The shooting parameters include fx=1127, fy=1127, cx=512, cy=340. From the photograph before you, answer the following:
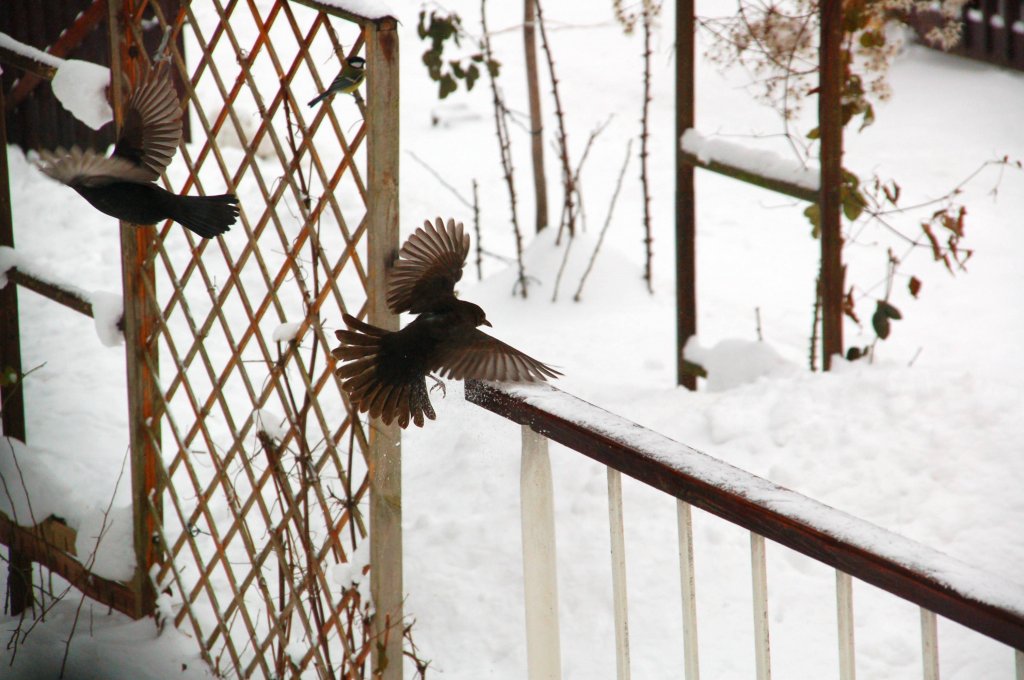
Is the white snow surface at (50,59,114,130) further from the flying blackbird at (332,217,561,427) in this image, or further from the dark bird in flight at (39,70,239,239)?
the flying blackbird at (332,217,561,427)

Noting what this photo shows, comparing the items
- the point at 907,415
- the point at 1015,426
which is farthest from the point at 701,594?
the point at 1015,426

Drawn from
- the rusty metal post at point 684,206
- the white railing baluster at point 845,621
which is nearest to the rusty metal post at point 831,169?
the rusty metal post at point 684,206

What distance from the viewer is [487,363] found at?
1830 millimetres

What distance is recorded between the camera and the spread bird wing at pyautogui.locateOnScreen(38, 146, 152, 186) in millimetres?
1933

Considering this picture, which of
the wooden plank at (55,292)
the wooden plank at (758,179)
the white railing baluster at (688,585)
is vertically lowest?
the white railing baluster at (688,585)

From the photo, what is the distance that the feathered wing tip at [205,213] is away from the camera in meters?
2.00

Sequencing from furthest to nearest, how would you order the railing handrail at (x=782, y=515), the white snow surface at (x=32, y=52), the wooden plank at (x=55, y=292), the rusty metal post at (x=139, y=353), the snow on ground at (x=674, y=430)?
the snow on ground at (x=674, y=430), the wooden plank at (x=55, y=292), the white snow surface at (x=32, y=52), the rusty metal post at (x=139, y=353), the railing handrail at (x=782, y=515)

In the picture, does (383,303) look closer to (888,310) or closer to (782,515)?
(782,515)

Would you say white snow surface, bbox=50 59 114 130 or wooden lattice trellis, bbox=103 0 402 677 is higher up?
white snow surface, bbox=50 59 114 130

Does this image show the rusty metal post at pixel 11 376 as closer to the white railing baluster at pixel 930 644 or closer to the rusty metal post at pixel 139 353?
the rusty metal post at pixel 139 353

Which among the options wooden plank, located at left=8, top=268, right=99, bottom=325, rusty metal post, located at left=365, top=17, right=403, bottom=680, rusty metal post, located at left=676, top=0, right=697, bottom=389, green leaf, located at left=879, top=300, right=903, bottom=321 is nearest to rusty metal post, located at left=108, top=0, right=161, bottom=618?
wooden plank, located at left=8, top=268, right=99, bottom=325

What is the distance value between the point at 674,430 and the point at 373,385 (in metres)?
1.75

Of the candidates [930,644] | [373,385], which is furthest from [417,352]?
[930,644]

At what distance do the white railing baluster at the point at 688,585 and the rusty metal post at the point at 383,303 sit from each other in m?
0.70
